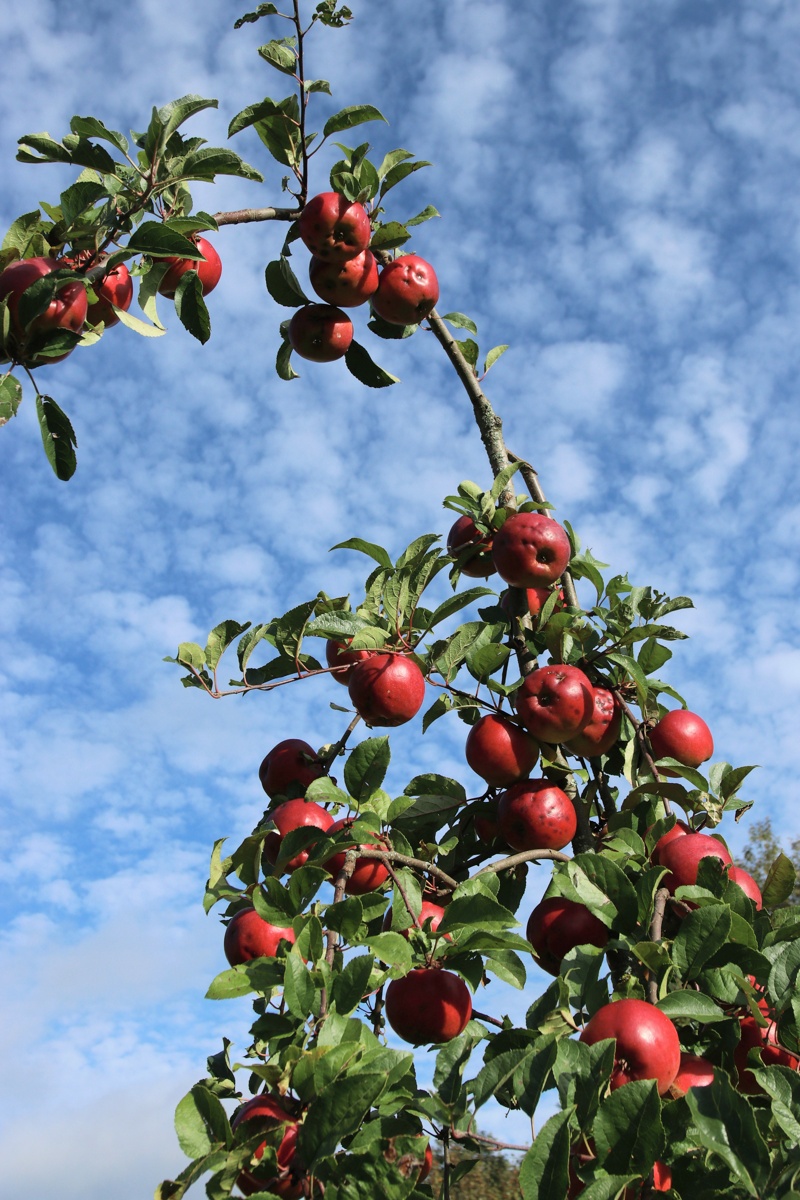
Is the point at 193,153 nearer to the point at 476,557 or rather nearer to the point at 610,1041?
the point at 476,557

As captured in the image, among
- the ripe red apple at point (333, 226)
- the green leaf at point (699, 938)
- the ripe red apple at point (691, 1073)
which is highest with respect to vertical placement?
the ripe red apple at point (333, 226)

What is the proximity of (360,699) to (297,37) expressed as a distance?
1.52 m

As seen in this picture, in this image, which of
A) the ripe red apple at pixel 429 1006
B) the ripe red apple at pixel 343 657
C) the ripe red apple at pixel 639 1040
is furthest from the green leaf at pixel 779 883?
the ripe red apple at pixel 343 657

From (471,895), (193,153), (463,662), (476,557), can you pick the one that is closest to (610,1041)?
(471,895)

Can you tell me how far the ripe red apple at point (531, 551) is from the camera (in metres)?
2.31

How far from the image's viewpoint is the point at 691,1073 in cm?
164

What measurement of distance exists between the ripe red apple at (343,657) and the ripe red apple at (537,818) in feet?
1.52

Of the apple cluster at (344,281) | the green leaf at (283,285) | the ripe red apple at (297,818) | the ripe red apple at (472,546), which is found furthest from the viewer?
the ripe red apple at (472,546)

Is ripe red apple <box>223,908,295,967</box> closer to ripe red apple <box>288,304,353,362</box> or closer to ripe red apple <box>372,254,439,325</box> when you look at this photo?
ripe red apple <box>288,304,353,362</box>

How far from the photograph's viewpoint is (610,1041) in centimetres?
137

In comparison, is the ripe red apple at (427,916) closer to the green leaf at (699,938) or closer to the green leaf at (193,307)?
the green leaf at (699,938)

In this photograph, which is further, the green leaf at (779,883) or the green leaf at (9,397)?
the green leaf at (779,883)

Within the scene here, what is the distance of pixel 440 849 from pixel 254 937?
0.53 m

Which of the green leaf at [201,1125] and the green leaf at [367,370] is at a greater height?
the green leaf at [367,370]
